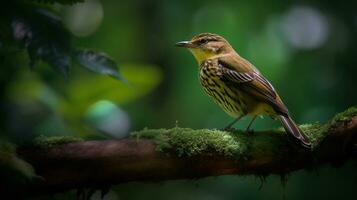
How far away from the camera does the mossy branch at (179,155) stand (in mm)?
2861

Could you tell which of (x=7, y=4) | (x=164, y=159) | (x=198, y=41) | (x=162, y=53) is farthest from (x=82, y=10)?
(x=7, y=4)

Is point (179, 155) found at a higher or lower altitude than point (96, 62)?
lower

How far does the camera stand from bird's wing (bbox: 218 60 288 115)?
394 cm

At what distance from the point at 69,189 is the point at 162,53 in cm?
445

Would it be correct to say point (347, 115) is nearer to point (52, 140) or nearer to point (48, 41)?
point (52, 140)

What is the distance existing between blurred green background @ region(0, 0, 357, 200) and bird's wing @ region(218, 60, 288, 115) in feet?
1.88

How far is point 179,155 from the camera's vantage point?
9.71ft

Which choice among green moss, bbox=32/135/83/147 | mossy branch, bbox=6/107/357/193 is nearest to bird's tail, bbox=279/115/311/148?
mossy branch, bbox=6/107/357/193

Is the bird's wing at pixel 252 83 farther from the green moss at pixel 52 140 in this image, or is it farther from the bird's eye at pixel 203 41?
the green moss at pixel 52 140

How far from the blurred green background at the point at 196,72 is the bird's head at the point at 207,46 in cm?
42

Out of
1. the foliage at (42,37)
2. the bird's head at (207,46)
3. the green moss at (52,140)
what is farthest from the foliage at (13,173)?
the bird's head at (207,46)

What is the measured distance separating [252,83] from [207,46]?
0.83 m

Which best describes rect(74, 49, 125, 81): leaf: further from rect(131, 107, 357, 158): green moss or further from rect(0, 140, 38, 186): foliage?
rect(0, 140, 38, 186): foliage

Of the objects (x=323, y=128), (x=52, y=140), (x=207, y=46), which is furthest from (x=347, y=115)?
(x=207, y=46)
